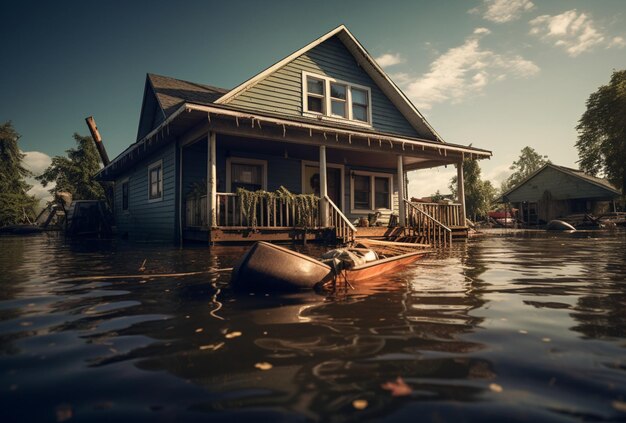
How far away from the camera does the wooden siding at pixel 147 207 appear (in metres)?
12.1

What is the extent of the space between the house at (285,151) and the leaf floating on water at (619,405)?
8.54 metres

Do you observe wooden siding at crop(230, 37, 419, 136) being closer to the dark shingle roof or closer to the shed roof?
the dark shingle roof

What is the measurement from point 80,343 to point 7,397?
72cm

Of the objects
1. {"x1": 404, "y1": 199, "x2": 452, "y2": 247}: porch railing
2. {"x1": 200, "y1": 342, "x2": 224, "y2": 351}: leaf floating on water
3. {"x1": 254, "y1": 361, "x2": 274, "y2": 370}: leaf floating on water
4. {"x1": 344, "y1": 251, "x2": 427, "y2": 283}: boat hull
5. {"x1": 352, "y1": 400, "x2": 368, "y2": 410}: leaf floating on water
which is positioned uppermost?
{"x1": 404, "y1": 199, "x2": 452, "y2": 247}: porch railing

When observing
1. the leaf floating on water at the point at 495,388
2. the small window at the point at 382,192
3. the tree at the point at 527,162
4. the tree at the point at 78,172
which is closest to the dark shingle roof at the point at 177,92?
the small window at the point at 382,192

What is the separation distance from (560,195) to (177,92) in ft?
120

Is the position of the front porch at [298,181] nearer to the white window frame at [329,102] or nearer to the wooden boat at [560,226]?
the white window frame at [329,102]

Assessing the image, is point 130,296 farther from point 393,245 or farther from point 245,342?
point 393,245

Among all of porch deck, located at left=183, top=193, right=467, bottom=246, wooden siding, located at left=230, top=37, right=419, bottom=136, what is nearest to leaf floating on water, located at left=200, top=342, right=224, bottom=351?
porch deck, located at left=183, top=193, right=467, bottom=246

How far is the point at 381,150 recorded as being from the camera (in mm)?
12320

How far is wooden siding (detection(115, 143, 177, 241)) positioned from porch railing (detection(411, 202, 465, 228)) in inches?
356

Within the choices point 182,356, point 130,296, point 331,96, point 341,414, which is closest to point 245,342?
point 182,356

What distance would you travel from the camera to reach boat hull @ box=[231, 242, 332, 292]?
12.3 ft

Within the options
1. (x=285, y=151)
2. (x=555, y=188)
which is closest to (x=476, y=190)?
(x=555, y=188)
